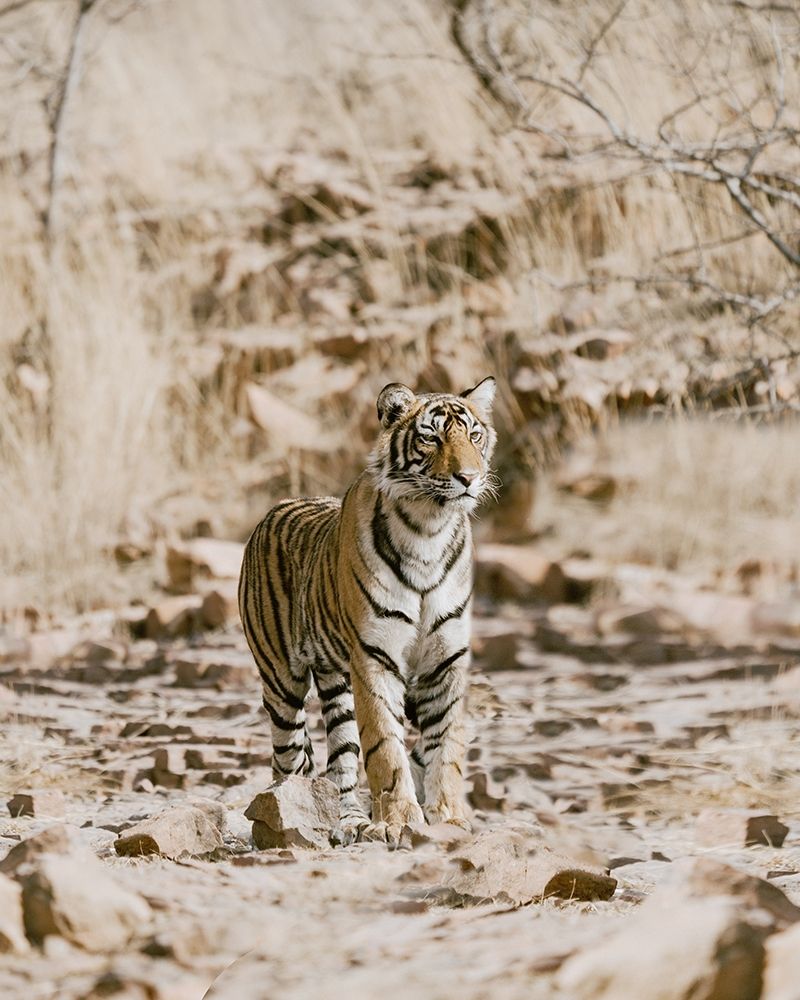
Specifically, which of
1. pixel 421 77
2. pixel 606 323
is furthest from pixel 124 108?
pixel 606 323

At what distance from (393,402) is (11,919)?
2151mm

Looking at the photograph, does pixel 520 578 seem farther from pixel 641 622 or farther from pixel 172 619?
pixel 172 619

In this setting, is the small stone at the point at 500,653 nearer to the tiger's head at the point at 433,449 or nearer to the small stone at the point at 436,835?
the tiger's head at the point at 433,449

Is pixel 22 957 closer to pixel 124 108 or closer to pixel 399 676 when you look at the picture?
pixel 399 676

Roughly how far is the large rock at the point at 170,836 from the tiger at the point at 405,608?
1.53 feet

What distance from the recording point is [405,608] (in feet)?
13.3

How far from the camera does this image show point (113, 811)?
4.35 metres

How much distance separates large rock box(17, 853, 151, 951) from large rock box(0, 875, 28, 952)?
13 millimetres

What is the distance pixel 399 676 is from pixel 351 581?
298 millimetres

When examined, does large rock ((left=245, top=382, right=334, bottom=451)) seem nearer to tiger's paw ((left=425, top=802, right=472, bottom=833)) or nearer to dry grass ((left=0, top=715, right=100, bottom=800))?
dry grass ((left=0, top=715, right=100, bottom=800))

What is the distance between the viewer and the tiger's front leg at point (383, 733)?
3852 mm

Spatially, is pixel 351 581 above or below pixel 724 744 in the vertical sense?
above

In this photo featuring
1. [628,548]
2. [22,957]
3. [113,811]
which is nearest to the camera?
[22,957]

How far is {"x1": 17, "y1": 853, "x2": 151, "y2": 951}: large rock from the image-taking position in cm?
242
